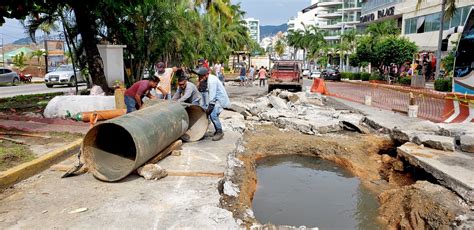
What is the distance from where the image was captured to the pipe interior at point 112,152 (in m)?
4.99

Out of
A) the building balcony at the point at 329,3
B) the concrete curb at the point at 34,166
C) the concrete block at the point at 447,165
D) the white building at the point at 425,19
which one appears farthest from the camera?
the building balcony at the point at 329,3

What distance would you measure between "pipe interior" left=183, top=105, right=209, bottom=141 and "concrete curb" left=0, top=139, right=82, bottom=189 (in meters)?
2.14

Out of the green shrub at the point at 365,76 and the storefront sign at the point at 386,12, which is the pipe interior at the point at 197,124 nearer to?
the green shrub at the point at 365,76

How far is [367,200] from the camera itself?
239 inches

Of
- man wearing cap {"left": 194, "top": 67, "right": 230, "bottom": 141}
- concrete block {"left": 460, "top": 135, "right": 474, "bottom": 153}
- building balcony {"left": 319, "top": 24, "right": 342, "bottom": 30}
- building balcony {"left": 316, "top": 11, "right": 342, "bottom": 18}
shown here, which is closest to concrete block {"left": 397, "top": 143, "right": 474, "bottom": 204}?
concrete block {"left": 460, "top": 135, "right": 474, "bottom": 153}

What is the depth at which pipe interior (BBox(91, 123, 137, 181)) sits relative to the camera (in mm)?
4992

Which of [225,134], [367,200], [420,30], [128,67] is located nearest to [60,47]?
[128,67]

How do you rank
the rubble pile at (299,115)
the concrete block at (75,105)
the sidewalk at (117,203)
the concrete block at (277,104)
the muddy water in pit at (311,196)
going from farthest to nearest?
1. the concrete block at (277,104)
2. the rubble pile at (299,115)
3. the concrete block at (75,105)
4. the muddy water in pit at (311,196)
5. the sidewalk at (117,203)

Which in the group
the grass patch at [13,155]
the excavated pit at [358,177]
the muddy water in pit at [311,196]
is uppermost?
the grass patch at [13,155]

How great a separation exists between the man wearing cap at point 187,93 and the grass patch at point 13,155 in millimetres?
2777

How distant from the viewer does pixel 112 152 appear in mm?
5527

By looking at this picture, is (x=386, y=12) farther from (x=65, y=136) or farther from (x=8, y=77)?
(x=65, y=136)

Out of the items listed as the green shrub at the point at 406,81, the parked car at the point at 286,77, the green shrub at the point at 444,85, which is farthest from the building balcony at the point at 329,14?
the parked car at the point at 286,77

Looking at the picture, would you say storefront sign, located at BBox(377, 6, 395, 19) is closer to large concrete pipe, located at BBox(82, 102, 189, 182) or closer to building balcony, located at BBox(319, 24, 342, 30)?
building balcony, located at BBox(319, 24, 342, 30)
